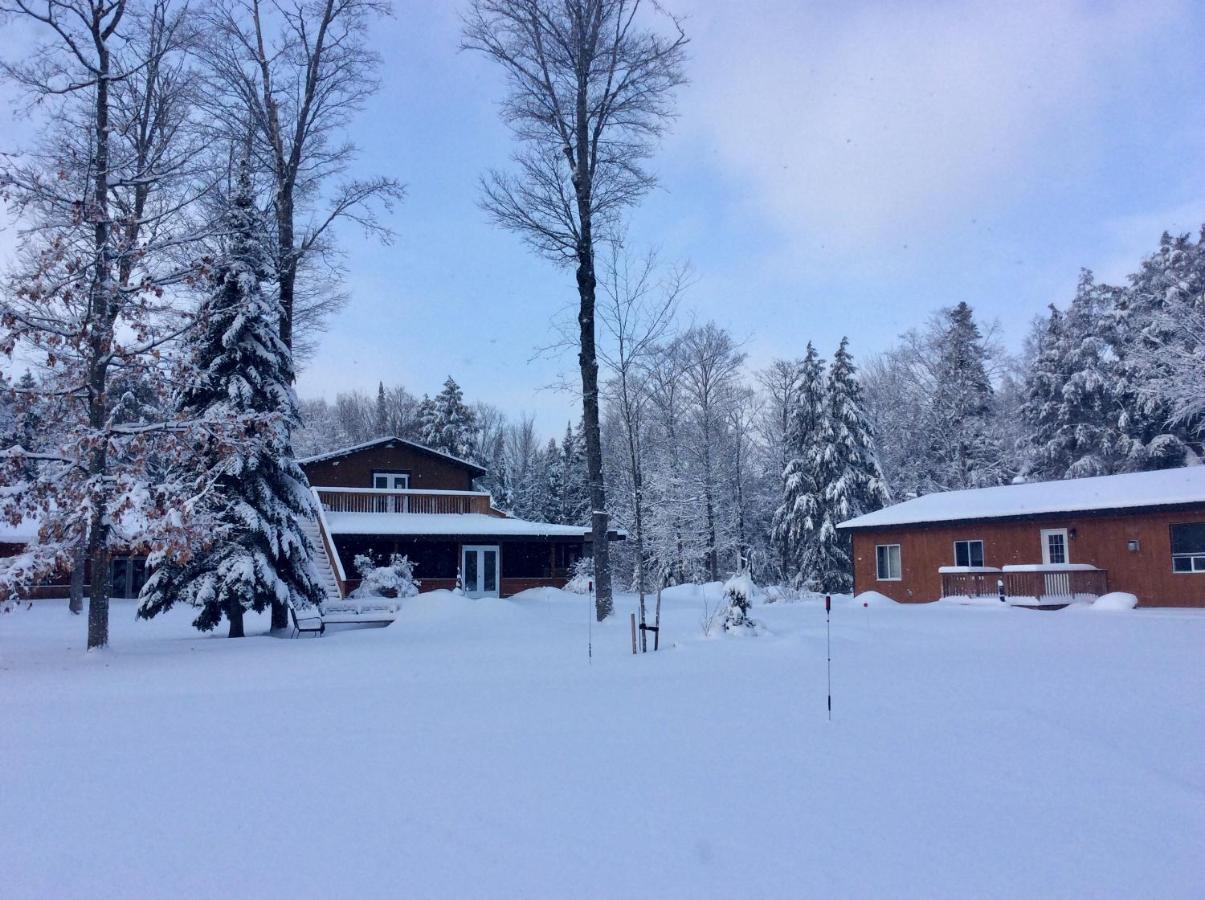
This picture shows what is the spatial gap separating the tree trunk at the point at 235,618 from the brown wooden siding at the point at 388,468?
39.2 feet

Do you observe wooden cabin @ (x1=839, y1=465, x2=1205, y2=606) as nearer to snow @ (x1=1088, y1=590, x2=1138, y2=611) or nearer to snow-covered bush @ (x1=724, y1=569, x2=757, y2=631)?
snow @ (x1=1088, y1=590, x2=1138, y2=611)

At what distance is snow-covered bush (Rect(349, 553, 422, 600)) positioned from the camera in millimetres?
21734

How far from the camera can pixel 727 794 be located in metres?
5.12

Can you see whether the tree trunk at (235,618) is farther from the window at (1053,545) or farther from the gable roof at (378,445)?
the window at (1053,545)

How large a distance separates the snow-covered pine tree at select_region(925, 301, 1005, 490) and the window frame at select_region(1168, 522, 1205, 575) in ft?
53.4

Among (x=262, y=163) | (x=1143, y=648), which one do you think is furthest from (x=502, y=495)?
(x=1143, y=648)

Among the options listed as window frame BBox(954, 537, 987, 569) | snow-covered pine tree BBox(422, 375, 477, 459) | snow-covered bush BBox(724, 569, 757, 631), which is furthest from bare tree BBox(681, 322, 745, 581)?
snow-covered bush BBox(724, 569, 757, 631)

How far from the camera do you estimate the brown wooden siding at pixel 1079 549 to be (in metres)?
20.0

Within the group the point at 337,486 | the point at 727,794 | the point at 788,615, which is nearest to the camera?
the point at 727,794

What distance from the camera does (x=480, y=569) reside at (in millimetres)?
27562

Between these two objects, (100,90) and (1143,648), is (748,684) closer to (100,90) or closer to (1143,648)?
(1143,648)

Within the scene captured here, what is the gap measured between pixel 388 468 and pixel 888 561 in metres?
18.1

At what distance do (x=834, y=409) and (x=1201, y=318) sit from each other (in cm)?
1530

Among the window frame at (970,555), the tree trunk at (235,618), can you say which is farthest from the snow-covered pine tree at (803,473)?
the tree trunk at (235,618)
